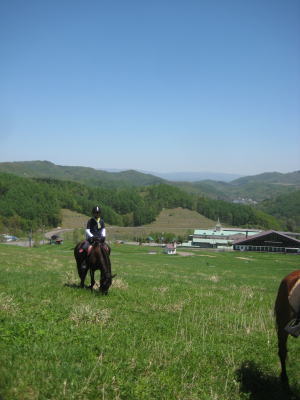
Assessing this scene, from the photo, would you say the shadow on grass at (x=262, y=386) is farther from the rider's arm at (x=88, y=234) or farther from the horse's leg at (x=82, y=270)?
the rider's arm at (x=88, y=234)

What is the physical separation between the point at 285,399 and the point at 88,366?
3353mm

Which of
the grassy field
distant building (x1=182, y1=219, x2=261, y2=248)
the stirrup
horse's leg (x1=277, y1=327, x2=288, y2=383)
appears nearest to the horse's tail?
the grassy field

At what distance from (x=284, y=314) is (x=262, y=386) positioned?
1385 mm

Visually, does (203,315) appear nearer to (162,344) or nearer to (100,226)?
(162,344)

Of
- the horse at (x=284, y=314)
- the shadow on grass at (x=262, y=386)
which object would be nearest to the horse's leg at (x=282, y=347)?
the horse at (x=284, y=314)

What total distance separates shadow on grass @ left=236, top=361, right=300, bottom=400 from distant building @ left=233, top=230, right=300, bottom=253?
118 meters

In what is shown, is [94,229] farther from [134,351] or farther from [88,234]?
[134,351]

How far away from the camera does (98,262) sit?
40.1 feet

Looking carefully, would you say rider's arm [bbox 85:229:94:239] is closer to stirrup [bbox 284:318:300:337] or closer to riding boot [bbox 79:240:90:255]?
riding boot [bbox 79:240:90:255]

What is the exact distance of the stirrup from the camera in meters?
6.29

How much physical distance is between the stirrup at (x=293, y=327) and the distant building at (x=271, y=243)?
11787 centimetres

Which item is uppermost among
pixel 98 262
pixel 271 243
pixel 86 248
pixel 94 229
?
pixel 94 229

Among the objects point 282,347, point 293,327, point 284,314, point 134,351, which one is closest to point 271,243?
point 284,314

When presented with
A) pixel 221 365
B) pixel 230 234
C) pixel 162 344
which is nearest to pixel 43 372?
pixel 162 344
